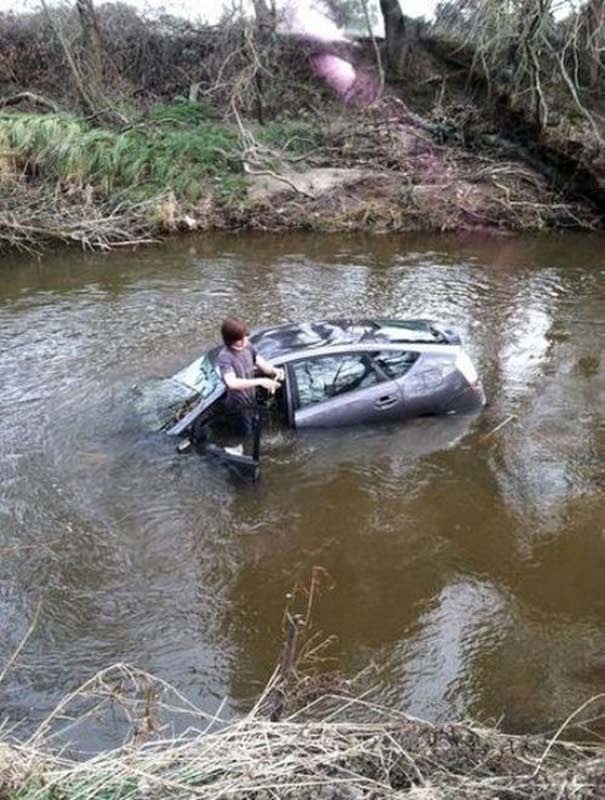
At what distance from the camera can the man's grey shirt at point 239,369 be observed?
8.80 m

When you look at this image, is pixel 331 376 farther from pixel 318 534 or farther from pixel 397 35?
pixel 397 35

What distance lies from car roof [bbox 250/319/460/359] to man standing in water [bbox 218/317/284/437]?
1.70ft

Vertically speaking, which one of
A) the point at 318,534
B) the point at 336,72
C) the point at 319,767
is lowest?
the point at 318,534

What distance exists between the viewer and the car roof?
970 cm

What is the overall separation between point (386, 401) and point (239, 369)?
6.27ft

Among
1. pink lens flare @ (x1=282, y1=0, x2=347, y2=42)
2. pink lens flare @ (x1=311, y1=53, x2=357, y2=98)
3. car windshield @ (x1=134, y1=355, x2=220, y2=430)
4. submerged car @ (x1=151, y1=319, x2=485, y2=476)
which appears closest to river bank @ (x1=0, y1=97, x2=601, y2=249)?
pink lens flare @ (x1=311, y1=53, x2=357, y2=98)

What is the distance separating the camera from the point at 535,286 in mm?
16031

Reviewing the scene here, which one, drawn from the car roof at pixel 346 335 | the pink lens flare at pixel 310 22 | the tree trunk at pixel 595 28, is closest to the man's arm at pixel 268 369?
the car roof at pixel 346 335

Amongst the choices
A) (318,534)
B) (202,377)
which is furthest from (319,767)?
(202,377)

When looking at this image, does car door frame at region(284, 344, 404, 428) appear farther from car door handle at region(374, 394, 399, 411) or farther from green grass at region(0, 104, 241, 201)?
green grass at region(0, 104, 241, 201)

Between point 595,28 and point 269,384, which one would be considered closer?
point 269,384

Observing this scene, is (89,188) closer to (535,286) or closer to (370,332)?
(535,286)

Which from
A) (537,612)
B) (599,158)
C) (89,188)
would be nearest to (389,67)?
(599,158)

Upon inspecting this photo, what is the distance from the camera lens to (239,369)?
884 centimetres
